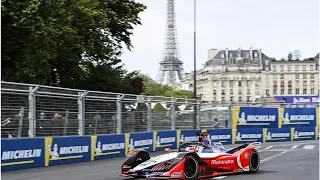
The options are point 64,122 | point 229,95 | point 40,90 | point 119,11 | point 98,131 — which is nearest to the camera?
point 40,90

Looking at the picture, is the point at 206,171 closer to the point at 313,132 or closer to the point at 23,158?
the point at 23,158

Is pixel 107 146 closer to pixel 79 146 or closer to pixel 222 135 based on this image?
pixel 79 146

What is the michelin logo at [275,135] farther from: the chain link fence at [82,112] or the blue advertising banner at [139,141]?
the blue advertising banner at [139,141]

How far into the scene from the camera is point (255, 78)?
167500 mm

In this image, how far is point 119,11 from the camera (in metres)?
37.6

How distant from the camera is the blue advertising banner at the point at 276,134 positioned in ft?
108

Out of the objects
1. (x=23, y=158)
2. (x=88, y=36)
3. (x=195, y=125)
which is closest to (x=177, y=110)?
(x=195, y=125)

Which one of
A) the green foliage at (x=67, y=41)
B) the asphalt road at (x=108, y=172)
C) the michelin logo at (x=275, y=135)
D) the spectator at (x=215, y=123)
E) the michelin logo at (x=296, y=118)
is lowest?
the asphalt road at (x=108, y=172)

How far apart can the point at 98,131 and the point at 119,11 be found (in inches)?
768

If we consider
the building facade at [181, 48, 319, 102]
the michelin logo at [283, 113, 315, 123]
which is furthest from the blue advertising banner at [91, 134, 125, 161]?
the building facade at [181, 48, 319, 102]

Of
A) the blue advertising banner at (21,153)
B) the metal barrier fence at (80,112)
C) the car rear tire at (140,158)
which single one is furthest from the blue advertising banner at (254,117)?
the car rear tire at (140,158)

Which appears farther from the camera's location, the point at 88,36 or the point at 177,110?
the point at 88,36

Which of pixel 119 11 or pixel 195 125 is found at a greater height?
pixel 119 11

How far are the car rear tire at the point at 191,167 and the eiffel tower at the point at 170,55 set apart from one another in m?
154
